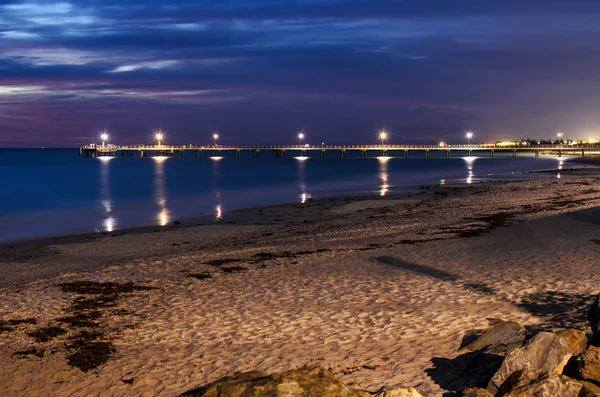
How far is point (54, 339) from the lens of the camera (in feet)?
30.7

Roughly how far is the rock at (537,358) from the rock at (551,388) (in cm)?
63

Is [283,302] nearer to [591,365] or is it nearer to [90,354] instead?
[90,354]

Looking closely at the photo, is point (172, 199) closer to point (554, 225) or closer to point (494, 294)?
point (554, 225)

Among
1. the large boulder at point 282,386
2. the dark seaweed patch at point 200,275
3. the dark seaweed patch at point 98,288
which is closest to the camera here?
the large boulder at point 282,386

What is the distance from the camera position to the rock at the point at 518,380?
5.06m

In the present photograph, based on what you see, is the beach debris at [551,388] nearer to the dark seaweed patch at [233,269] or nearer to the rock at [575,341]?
the rock at [575,341]

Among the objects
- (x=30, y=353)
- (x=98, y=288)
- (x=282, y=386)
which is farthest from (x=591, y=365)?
(x=98, y=288)

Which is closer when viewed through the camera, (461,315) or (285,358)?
(285,358)

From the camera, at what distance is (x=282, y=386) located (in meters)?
4.47

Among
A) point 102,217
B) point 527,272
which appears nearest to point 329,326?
point 527,272

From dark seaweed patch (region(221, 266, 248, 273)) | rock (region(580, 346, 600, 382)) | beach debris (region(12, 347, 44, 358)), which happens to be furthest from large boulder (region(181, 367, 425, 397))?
dark seaweed patch (region(221, 266, 248, 273))

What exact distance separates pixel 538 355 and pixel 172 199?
40988mm

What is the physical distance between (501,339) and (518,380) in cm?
225

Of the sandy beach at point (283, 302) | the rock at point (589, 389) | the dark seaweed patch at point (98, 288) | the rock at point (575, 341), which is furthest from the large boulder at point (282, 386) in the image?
the dark seaweed patch at point (98, 288)
